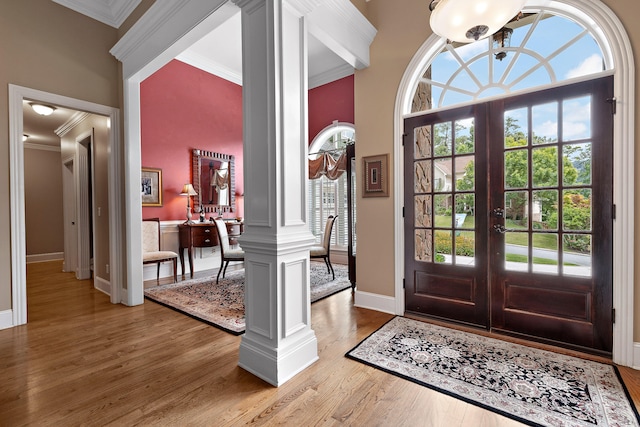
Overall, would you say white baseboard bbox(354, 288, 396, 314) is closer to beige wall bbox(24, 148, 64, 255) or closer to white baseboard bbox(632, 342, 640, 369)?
white baseboard bbox(632, 342, 640, 369)

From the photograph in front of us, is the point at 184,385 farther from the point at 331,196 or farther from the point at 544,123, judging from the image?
the point at 331,196

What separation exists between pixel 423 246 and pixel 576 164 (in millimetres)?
1282

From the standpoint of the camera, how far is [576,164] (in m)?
2.10

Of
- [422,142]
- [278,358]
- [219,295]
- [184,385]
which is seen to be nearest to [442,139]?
[422,142]

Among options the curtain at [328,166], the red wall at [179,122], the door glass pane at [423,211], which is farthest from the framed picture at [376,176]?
the red wall at [179,122]

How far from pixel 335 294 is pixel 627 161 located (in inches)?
111

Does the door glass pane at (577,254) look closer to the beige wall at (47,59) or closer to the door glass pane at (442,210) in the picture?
the door glass pane at (442,210)

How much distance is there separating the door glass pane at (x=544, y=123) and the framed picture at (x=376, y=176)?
1.19m

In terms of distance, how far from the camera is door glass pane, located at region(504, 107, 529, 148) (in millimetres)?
2283

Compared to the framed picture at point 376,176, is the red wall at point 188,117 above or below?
above

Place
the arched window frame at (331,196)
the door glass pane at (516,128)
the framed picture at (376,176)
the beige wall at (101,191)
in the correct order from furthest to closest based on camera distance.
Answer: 1. the arched window frame at (331,196)
2. the beige wall at (101,191)
3. the framed picture at (376,176)
4. the door glass pane at (516,128)

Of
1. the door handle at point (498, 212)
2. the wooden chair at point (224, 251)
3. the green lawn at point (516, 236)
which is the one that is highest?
the door handle at point (498, 212)

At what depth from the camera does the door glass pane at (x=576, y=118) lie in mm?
2059

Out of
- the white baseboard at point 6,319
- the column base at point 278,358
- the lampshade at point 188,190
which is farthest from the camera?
the lampshade at point 188,190
